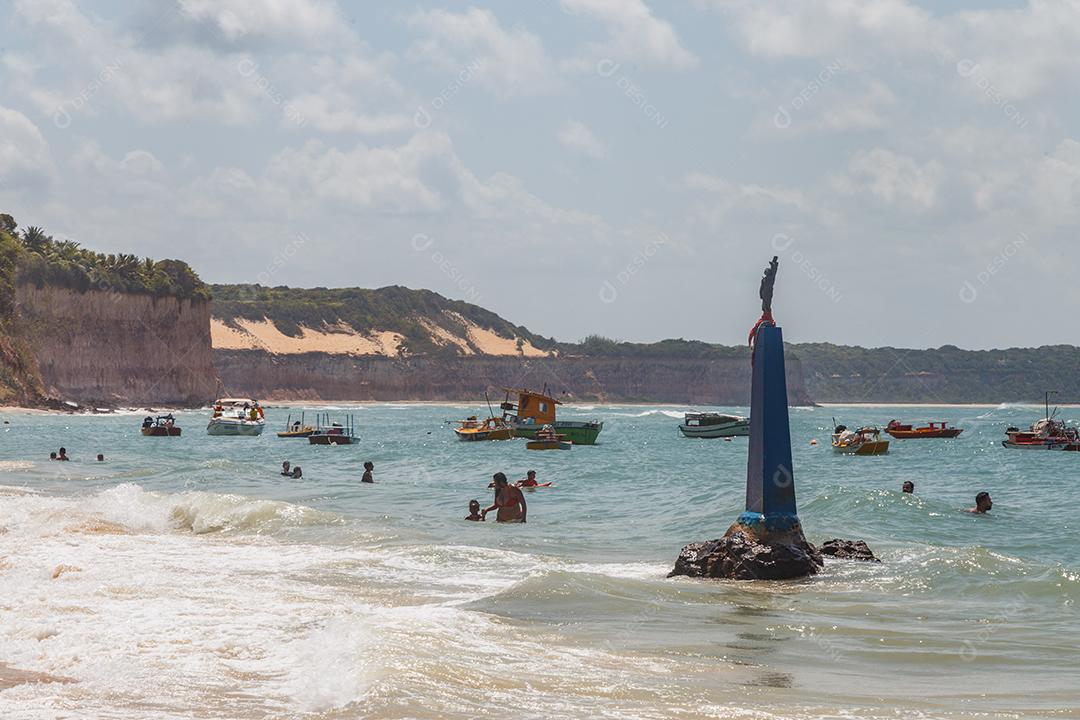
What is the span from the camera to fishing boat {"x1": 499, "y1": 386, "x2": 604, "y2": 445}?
75250mm

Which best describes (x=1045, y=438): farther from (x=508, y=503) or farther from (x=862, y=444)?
(x=508, y=503)

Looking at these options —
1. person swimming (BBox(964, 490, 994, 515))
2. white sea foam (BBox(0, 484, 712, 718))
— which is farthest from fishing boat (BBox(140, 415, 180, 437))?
white sea foam (BBox(0, 484, 712, 718))

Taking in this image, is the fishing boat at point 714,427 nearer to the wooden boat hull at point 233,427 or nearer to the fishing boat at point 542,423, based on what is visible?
the fishing boat at point 542,423

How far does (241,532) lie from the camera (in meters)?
22.5

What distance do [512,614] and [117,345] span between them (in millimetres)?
118823

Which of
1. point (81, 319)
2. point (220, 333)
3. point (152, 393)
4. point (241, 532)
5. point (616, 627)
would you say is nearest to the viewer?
point (616, 627)

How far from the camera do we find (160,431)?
253 feet

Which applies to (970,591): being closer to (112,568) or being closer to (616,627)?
(616,627)

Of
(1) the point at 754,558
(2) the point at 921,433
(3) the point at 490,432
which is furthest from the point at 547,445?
(1) the point at 754,558

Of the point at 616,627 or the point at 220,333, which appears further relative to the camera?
the point at 220,333

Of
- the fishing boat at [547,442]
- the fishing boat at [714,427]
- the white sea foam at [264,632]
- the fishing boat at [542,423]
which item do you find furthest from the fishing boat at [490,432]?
the white sea foam at [264,632]

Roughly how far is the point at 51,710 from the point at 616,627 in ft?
18.9

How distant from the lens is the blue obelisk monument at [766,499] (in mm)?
15438

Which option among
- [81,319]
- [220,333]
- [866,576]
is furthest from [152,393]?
[866,576]
